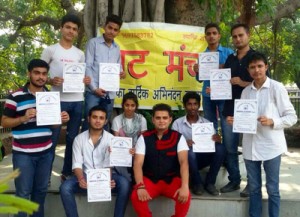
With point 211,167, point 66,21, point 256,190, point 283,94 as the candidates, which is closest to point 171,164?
point 211,167

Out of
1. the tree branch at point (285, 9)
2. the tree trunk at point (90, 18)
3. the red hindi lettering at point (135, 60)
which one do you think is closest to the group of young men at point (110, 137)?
the red hindi lettering at point (135, 60)

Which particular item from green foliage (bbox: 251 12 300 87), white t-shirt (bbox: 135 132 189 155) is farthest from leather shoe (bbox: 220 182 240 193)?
green foliage (bbox: 251 12 300 87)

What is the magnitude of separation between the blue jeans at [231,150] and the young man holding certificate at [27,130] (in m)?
1.72

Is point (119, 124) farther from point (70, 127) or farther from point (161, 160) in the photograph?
point (161, 160)

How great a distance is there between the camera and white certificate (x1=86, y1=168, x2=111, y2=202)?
3557 mm

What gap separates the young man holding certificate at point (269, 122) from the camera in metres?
3.35

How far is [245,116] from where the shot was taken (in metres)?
3.46

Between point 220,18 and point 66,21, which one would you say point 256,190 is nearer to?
point 66,21

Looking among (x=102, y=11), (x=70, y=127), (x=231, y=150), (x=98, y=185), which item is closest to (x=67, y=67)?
(x=70, y=127)

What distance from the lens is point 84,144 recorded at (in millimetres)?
3762

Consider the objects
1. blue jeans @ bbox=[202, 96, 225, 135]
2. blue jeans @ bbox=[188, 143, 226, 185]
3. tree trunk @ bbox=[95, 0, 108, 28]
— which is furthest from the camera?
tree trunk @ bbox=[95, 0, 108, 28]

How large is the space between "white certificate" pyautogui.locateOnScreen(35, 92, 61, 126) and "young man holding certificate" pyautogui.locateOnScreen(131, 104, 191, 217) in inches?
32.6

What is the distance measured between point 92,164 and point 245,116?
57.3 inches

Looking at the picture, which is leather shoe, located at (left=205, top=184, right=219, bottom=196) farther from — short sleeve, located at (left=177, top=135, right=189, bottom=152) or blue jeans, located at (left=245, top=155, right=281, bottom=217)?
short sleeve, located at (left=177, top=135, right=189, bottom=152)
